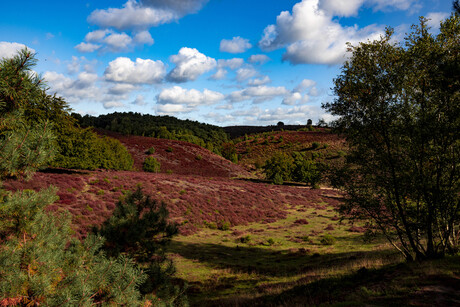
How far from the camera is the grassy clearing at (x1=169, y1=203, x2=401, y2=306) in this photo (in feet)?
47.1

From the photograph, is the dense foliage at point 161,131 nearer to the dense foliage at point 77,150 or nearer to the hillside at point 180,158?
the hillside at point 180,158

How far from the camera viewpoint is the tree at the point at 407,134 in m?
11.3

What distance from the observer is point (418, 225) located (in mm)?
12047

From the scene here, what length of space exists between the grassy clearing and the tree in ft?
11.6

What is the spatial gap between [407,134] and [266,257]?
15416 mm

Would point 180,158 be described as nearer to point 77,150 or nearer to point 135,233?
point 77,150

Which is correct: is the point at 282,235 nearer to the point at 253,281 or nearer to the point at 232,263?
the point at 232,263

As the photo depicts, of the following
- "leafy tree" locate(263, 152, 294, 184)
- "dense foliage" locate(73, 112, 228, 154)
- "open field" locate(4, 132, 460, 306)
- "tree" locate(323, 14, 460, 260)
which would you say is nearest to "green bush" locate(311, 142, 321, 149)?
"leafy tree" locate(263, 152, 294, 184)

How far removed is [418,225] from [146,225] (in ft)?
41.1

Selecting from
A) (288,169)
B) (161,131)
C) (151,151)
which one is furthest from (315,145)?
(161,131)

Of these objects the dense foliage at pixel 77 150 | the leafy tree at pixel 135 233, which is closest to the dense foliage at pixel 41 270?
the leafy tree at pixel 135 233

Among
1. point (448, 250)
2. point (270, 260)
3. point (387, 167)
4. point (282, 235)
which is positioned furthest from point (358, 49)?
point (282, 235)

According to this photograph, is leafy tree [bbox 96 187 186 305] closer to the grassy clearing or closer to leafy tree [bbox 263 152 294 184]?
the grassy clearing

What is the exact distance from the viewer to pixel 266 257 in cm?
2230
